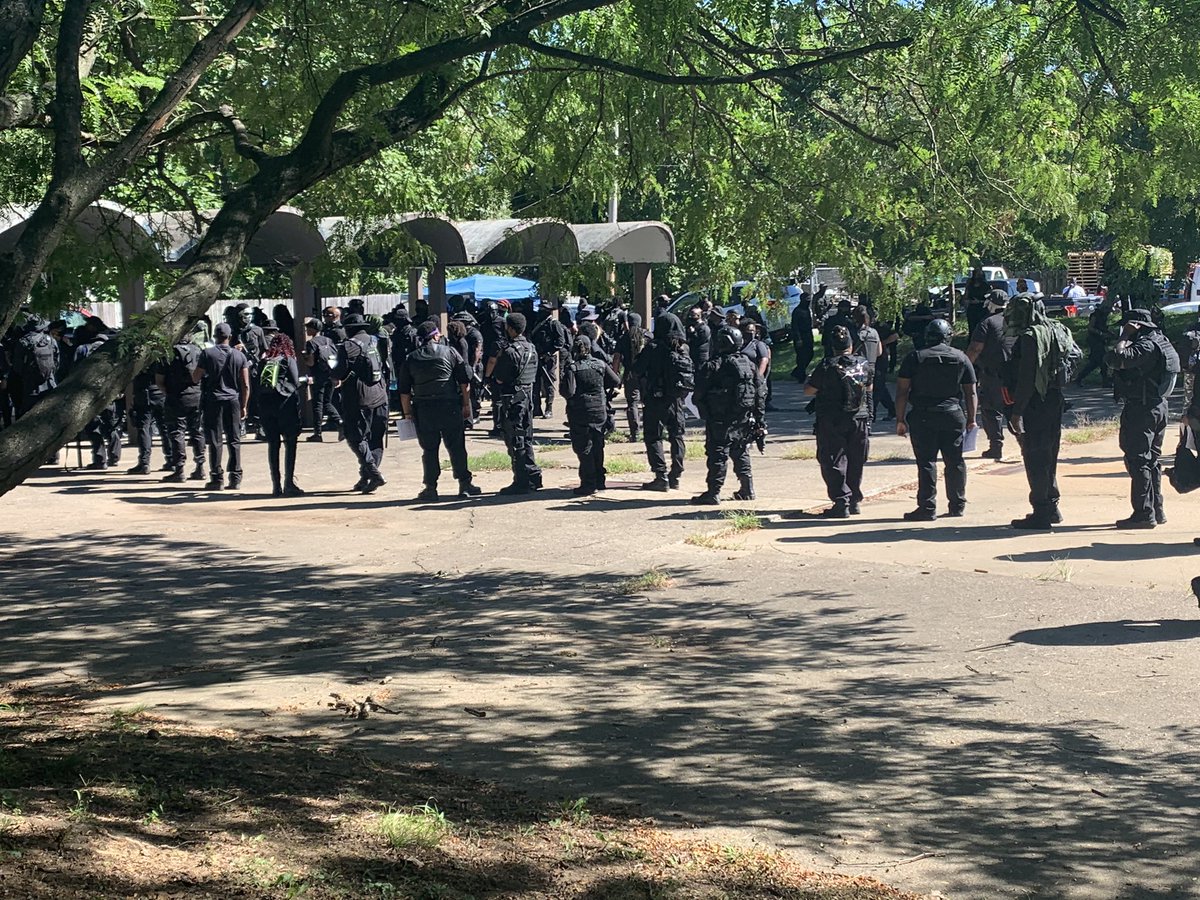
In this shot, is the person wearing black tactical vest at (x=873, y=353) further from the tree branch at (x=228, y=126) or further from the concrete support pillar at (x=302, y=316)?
the tree branch at (x=228, y=126)

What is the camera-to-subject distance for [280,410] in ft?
51.6

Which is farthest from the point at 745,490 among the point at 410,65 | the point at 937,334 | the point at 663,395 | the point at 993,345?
the point at 410,65

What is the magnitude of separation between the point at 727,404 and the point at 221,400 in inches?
234

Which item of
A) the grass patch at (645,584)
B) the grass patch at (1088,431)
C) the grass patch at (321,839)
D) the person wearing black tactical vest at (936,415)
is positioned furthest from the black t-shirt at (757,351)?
the grass patch at (321,839)

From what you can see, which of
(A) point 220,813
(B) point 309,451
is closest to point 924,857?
(A) point 220,813

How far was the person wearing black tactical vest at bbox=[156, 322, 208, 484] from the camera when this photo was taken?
16.3m

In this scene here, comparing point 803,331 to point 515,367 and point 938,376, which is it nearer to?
point 515,367

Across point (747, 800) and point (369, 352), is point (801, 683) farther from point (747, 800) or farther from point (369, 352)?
point (369, 352)

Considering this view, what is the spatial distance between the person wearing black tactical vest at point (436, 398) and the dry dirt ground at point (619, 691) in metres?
0.84

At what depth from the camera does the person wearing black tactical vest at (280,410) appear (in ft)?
51.1

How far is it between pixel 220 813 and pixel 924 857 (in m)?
2.65

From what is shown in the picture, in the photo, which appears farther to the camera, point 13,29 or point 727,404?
point 727,404

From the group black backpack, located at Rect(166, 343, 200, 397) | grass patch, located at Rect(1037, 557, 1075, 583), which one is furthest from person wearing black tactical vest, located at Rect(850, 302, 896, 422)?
black backpack, located at Rect(166, 343, 200, 397)

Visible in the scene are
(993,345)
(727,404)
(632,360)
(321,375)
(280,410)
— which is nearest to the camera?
(727,404)
